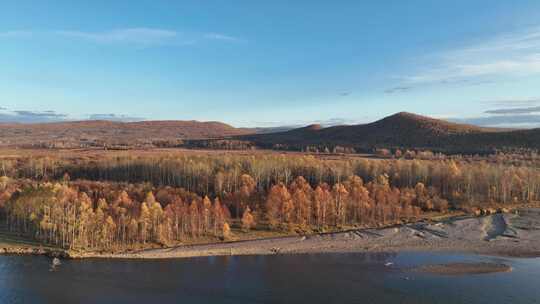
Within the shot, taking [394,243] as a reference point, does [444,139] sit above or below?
above

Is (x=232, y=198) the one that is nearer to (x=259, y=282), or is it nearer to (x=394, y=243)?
(x=394, y=243)

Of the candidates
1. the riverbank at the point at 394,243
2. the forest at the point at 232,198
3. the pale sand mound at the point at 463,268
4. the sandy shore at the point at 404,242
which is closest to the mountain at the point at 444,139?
the forest at the point at 232,198

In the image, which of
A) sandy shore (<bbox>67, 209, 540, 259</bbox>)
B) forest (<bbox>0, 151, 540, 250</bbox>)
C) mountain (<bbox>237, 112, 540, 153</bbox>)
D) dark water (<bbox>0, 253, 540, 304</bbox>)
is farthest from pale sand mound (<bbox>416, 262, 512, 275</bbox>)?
mountain (<bbox>237, 112, 540, 153</bbox>)

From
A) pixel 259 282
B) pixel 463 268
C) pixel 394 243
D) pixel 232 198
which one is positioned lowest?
pixel 259 282

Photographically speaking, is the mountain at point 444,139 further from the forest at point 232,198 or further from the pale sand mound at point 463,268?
the pale sand mound at point 463,268

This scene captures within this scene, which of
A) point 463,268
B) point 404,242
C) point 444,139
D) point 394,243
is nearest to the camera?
point 463,268

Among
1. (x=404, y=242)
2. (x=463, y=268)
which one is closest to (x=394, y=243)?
(x=404, y=242)
